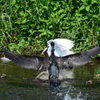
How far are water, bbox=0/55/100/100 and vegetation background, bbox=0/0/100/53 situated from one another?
1842 mm

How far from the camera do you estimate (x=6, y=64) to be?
761cm

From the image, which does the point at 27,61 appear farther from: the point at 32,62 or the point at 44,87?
the point at 44,87

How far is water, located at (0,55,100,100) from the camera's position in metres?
4.89

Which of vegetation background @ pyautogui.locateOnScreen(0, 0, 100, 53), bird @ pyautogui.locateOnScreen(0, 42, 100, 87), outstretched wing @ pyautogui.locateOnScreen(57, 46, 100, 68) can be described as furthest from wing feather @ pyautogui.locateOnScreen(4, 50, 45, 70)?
vegetation background @ pyautogui.locateOnScreen(0, 0, 100, 53)

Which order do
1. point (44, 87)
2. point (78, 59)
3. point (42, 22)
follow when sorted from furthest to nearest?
point (42, 22)
point (44, 87)
point (78, 59)

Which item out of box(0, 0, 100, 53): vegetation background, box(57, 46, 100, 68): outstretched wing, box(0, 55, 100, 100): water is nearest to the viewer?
A: box(0, 55, 100, 100): water

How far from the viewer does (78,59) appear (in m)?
5.41

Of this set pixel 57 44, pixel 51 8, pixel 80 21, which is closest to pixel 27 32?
pixel 51 8

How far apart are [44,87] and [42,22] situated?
4.03 m

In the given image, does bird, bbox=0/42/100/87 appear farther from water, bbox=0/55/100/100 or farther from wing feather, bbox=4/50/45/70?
water, bbox=0/55/100/100

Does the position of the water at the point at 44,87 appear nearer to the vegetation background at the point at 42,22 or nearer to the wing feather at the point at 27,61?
the wing feather at the point at 27,61

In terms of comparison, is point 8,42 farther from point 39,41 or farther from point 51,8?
point 51,8

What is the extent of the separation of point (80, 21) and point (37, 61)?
11.0 feet

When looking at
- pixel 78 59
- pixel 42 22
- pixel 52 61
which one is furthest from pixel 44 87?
pixel 42 22
